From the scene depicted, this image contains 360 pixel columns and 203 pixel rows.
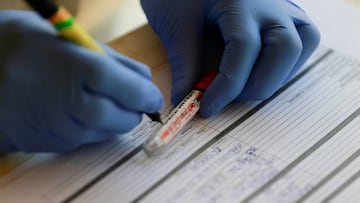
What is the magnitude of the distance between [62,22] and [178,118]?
0.16m

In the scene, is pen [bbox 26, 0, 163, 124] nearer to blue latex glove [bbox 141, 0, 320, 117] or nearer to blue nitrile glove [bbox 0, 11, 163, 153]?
blue nitrile glove [bbox 0, 11, 163, 153]

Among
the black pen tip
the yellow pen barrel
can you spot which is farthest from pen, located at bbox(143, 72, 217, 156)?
the yellow pen barrel

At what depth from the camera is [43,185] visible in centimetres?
58

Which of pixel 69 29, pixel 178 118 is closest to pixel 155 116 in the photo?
pixel 178 118

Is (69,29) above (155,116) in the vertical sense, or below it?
above

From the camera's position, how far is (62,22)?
52 cm

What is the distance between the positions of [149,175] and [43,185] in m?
0.10

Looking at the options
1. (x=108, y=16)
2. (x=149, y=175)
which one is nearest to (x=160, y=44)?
(x=108, y=16)

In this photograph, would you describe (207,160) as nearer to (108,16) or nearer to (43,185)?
(43,185)

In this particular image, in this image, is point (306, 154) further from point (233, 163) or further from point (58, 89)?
point (58, 89)

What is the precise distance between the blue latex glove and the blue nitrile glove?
0.27 feet

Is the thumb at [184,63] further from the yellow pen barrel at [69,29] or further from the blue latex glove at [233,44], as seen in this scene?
the yellow pen barrel at [69,29]

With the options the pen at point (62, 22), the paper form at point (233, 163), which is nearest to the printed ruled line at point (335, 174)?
the paper form at point (233, 163)

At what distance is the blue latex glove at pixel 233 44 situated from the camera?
62 centimetres
